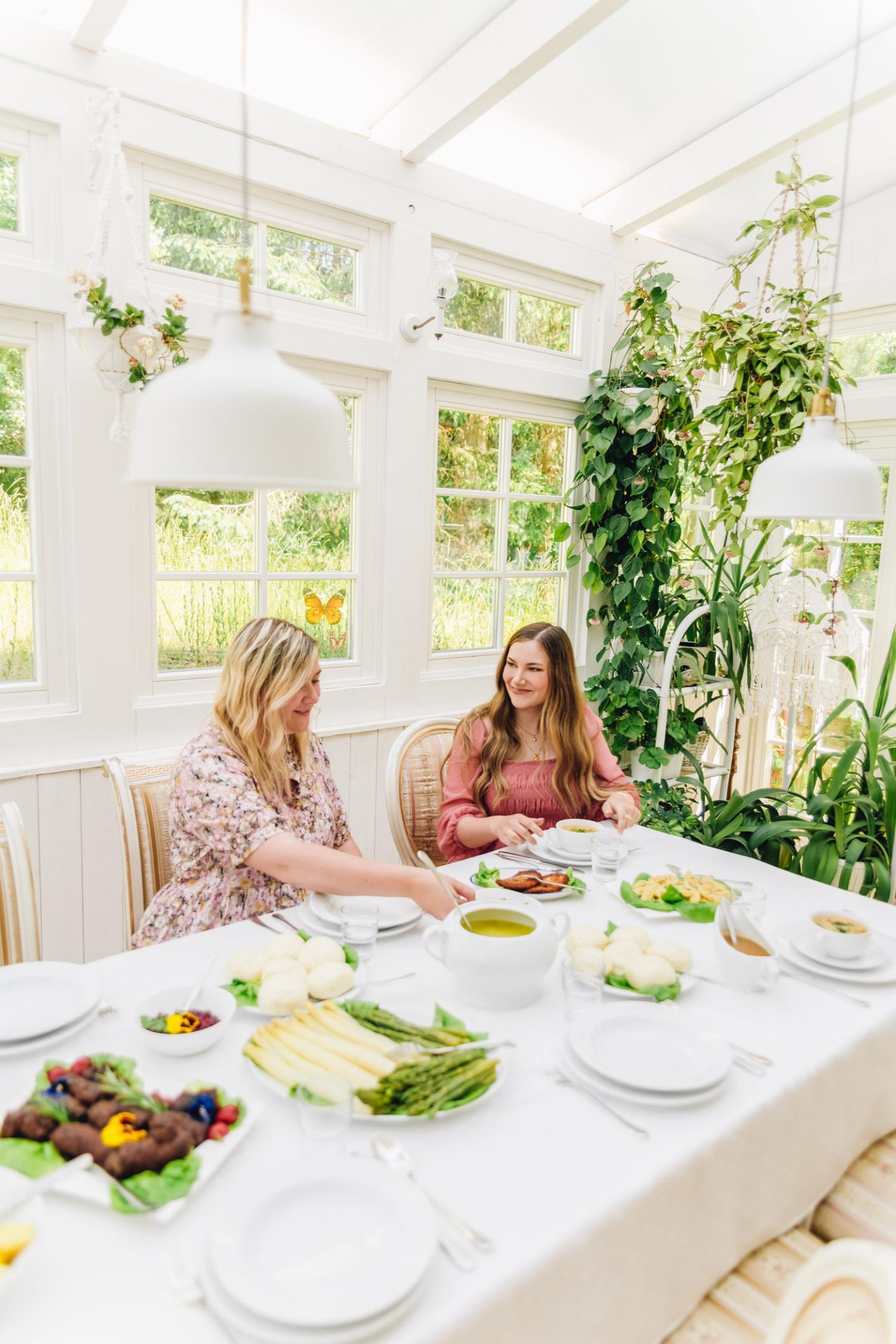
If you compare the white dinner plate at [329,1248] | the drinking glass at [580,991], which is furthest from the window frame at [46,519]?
the white dinner plate at [329,1248]

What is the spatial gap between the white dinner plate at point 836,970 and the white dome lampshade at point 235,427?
3.28ft

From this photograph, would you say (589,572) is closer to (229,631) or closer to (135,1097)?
(229,631)

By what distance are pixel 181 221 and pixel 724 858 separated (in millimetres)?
2176

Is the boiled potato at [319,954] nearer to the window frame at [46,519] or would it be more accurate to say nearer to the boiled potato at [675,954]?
the boiled potato at [675,954]

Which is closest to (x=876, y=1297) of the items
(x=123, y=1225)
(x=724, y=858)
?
(x=123, y=1225)

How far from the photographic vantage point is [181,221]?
2410 mm

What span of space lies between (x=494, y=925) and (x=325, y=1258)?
564 millimetres

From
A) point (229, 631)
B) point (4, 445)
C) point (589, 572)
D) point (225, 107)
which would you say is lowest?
point (229, 631)

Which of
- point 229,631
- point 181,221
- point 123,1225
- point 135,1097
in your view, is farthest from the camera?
point 229,631

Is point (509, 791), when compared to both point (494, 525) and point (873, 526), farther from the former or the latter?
point (873, 526)

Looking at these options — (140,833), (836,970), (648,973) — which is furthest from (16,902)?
(836,970)

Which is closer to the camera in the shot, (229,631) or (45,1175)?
(45,1175)

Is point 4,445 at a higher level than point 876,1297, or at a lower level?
higher

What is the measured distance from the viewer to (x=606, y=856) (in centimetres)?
169
